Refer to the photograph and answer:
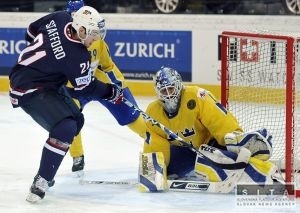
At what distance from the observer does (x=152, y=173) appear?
4.16 metres

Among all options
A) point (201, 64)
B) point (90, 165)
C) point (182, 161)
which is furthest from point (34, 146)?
point (201, 64)

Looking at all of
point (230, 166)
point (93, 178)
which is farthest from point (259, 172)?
point (93, 178)

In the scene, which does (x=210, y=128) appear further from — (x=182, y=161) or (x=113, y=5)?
(x=113, y=5)

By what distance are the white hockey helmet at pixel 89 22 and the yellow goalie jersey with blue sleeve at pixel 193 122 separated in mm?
590

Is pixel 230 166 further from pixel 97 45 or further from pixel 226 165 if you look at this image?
pixel 97 45

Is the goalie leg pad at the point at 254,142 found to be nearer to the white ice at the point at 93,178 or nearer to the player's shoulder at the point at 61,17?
the white ice at the point at 93,178

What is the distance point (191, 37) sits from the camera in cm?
741

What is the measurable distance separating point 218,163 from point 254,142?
0.68 feet

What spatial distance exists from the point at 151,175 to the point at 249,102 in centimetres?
113

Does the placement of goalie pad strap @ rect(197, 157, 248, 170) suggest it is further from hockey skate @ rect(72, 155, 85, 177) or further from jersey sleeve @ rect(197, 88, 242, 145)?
hockey skate @ rect(72, 155, 85, 177)

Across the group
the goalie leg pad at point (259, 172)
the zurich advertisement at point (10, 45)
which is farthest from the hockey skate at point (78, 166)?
the zurich advertisement at point (10, 45)

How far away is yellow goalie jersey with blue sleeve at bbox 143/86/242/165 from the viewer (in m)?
4.18

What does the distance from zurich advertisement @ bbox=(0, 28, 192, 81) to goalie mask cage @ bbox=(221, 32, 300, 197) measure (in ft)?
6.83

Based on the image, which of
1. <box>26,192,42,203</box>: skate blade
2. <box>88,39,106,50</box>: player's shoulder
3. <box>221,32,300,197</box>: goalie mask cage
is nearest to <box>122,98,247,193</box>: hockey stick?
<box>221,32,300,197</box>: goalie mask cage
